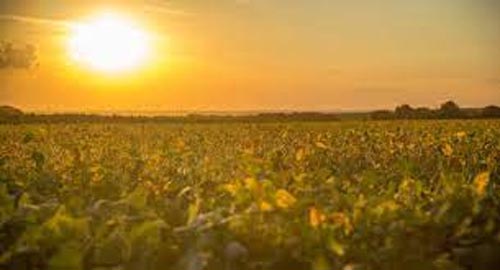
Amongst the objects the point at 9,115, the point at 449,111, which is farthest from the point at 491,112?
the point at 9,115

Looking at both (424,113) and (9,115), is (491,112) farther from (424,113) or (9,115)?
(9,115)

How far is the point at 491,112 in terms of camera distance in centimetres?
6544

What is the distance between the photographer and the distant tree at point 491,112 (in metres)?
64.0

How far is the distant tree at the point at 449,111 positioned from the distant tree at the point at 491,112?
1.62 metres

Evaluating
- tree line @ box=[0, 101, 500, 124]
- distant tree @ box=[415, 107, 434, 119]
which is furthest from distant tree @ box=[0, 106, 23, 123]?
distant tree @ box=[415, 107, 434, 119]

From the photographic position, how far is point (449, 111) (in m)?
65.1

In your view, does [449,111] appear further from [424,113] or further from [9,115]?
[9,115]

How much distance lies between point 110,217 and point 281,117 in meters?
54.6

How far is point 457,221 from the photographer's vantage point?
5094 millimetres

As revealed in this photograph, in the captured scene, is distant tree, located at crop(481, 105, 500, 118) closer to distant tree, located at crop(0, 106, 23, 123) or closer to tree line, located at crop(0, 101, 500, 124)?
tree line, located at crop(0, 101, 500, 124)

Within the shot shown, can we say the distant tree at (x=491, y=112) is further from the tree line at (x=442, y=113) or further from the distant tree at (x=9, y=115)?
the distant tree at (x=9, y=115)

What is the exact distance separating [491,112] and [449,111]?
2945mm

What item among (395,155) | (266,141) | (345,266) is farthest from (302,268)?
(266,141)

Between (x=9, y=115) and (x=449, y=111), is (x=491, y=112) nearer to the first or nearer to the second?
(x=449, y=111)
